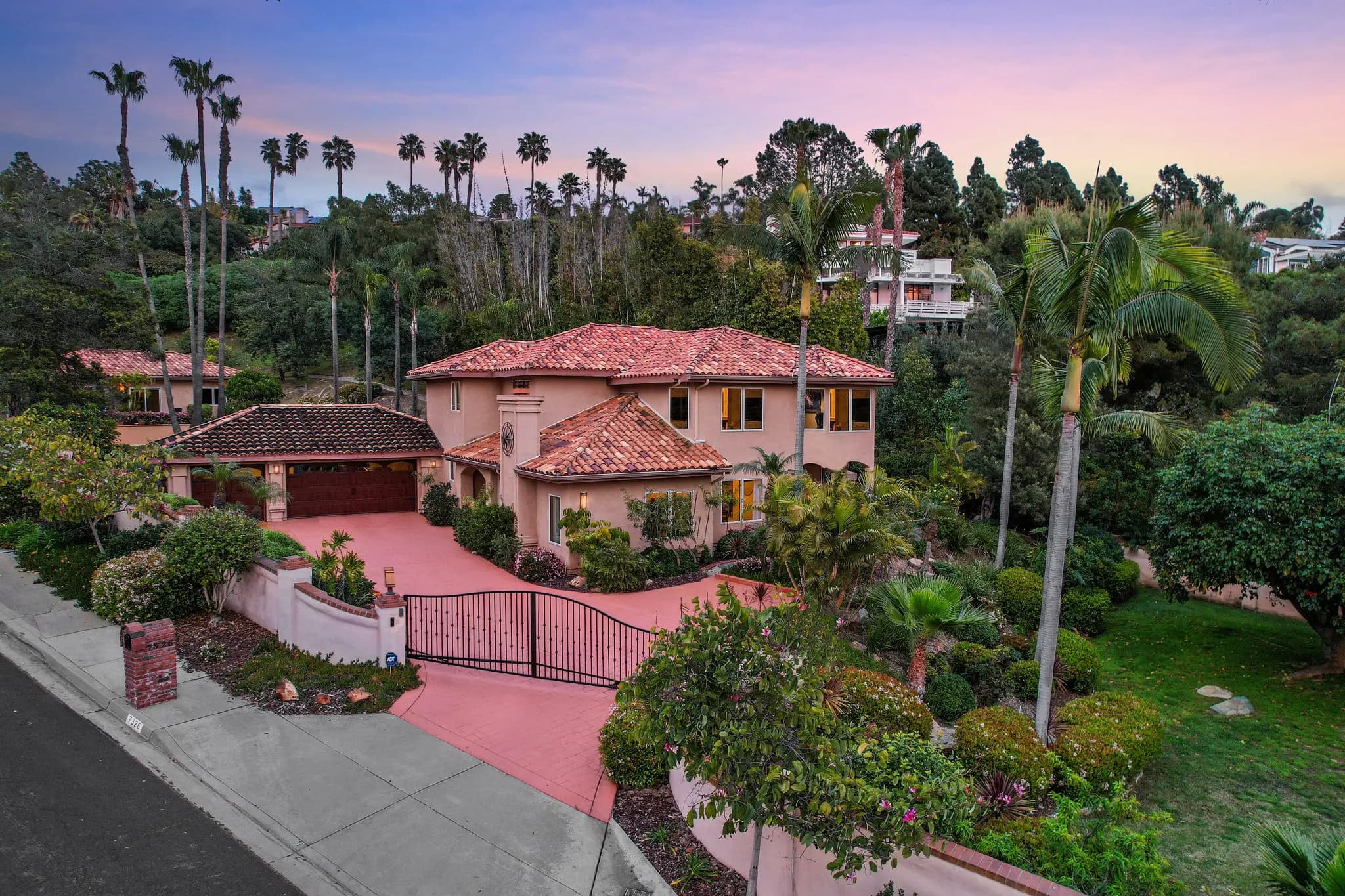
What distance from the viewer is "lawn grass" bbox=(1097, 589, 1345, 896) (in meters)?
9.02

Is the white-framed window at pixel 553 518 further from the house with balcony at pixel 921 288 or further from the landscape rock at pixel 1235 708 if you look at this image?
the house with balcony at pixel 921 288

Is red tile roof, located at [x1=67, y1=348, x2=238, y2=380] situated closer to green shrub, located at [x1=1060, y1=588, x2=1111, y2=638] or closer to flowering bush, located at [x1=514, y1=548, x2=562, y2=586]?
flowering bush, located at [x1=514, y1=548, x2=562, y2=586]

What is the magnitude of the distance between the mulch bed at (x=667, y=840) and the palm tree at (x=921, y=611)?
5565 mm

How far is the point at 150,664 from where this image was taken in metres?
10.7

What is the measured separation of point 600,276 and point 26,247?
91.6ft

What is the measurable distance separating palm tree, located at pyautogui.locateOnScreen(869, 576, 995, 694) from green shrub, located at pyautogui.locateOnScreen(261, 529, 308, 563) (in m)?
11.5

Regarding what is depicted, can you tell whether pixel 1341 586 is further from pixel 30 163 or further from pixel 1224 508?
pixel 30 163

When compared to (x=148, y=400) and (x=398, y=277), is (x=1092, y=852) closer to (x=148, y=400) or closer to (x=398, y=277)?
(x=398, y=277)

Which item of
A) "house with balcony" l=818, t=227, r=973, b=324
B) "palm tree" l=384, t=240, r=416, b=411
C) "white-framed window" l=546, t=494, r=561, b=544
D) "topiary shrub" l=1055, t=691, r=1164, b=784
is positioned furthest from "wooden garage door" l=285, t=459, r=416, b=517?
"house with balcony" l=818, t=227, r=973, b=324

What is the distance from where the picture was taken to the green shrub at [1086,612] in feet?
63.7

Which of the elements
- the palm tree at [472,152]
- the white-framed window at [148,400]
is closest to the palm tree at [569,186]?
the palm tree at [472,152]

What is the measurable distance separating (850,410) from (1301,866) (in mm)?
20496

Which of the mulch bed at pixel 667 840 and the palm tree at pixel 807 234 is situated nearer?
the mulch bed at pixel 667 840

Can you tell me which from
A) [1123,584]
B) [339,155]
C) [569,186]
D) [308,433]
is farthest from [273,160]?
[1123,584]
